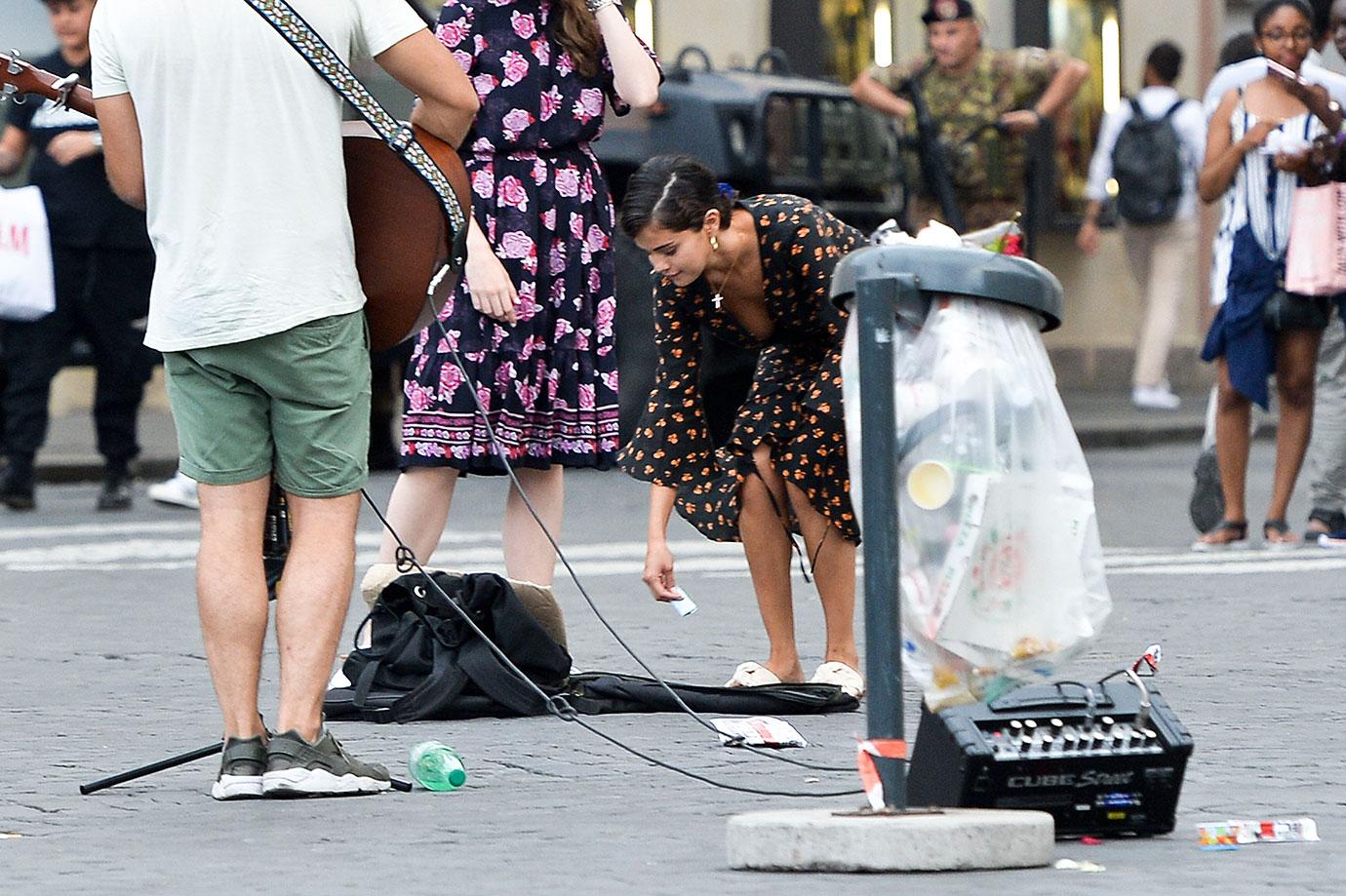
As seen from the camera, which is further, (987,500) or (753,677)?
(753,677)

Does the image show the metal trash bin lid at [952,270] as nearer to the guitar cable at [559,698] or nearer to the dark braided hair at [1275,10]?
the guitar cable at [559,698]

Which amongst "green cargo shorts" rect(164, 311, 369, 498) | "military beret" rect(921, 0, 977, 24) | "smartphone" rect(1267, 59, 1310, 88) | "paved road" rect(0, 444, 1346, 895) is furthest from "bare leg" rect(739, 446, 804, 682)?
"military beret" rect(921, 0, 977, 24)

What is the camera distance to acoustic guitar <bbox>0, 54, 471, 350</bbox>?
526 cm

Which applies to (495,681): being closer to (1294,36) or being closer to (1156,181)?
(1294,36)

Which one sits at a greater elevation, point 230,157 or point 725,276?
point 230,157

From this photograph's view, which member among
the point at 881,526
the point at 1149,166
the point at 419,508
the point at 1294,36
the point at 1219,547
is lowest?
the point at 1219,547

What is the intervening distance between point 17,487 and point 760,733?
7.26m

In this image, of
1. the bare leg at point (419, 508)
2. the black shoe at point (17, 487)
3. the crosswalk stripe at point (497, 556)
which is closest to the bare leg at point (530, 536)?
the bare leg at point (419, 508)

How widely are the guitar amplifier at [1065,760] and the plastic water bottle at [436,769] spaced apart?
968 millimetres

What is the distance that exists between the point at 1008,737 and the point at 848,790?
618mm

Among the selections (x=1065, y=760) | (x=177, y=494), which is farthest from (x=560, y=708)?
(x=177, y=494)

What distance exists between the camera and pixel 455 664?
608cm

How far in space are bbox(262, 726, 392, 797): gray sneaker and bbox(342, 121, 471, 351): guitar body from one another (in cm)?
82

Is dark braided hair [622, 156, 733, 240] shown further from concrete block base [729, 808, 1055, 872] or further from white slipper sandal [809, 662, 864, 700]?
concrete block base [729, 808, 1055, 872]
